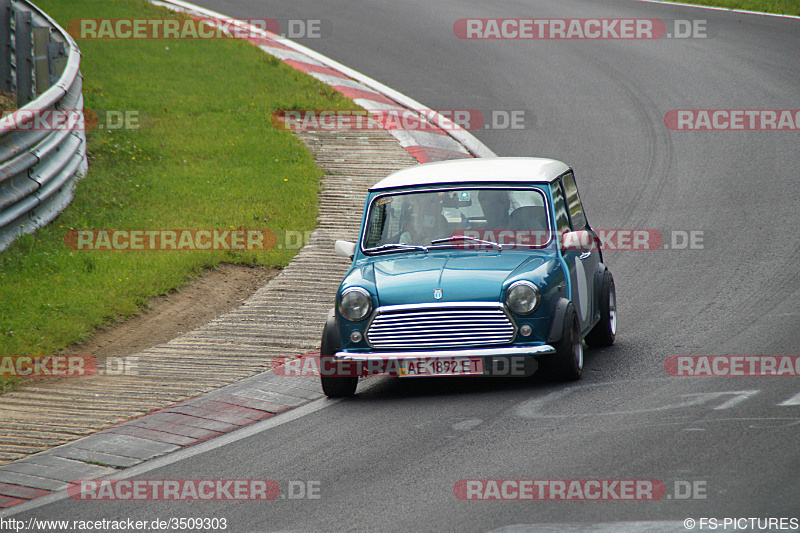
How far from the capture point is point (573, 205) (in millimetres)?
9273

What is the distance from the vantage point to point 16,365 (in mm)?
8523

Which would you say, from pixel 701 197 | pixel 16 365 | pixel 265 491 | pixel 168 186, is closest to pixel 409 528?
pixel 265 491

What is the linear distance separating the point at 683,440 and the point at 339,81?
15.0 m

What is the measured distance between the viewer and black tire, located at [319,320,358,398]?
785cm

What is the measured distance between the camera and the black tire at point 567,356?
298 inches

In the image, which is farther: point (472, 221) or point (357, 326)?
point (472, 221)

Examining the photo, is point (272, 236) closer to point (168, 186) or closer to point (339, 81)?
point (168, 186)

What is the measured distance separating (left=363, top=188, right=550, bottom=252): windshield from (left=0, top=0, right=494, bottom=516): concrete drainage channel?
4.98 feet

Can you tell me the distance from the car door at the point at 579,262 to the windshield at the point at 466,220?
0.29 metres

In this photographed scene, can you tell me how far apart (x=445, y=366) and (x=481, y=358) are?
11.0 inches
